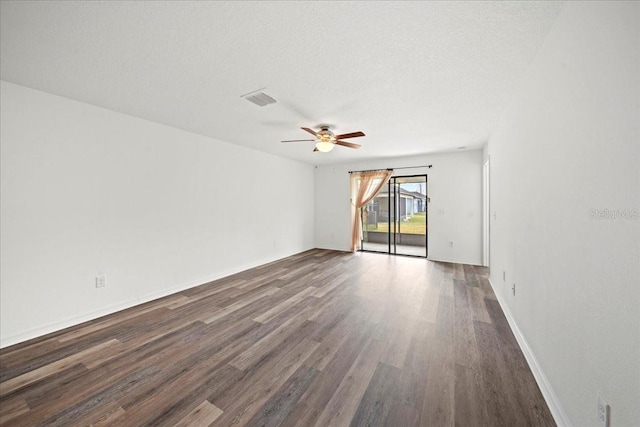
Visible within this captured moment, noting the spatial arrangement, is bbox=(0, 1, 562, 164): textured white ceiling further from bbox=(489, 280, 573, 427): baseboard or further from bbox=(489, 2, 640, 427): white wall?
bbox=(489, 280, 573, 427): baseboard

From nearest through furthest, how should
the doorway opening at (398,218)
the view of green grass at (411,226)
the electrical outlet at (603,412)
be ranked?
1. the electrical outlet at (603,412)
2. the doorway opening at (398,218)
3. the view of green grass at (411,226)

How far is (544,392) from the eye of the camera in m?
1.57

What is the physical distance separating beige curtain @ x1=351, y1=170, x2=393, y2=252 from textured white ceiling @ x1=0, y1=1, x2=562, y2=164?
2.96 metres

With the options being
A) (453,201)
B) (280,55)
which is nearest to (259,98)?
(280,55)

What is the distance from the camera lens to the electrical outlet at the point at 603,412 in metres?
1.00

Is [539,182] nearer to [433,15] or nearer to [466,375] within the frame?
[433,15]

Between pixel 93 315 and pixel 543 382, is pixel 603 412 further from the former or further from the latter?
pixel 93 315

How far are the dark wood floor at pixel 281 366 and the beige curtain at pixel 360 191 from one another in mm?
3231

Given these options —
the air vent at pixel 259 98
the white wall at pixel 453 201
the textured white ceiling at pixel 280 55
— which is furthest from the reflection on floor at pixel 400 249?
the air vent at pixel 259 98

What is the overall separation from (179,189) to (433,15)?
3.73 metres

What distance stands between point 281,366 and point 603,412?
1.84 m

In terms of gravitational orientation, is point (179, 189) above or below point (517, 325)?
above

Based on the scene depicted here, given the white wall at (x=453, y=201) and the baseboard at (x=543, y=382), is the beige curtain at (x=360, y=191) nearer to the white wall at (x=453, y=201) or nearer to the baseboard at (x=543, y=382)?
the white wall at (x=453, y=201)

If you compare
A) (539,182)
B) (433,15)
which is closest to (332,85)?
(433,15)
